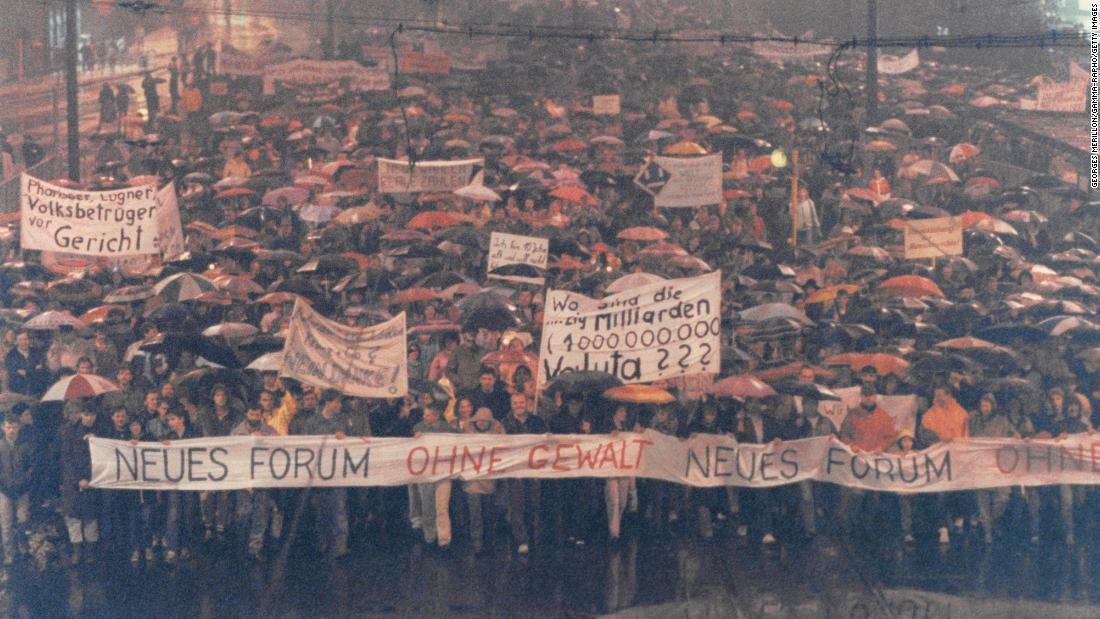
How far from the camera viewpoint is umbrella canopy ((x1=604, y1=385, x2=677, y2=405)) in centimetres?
1428

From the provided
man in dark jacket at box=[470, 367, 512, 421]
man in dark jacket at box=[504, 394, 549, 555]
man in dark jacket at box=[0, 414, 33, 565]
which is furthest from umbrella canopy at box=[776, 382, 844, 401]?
man in dark jacket at box=[0, 414, 33, 565]

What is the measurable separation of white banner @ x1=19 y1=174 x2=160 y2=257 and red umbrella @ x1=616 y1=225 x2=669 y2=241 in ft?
22.3

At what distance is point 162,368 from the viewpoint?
16.3m

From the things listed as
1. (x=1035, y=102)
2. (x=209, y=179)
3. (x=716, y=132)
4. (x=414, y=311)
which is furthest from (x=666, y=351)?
(x=1035, y=102)

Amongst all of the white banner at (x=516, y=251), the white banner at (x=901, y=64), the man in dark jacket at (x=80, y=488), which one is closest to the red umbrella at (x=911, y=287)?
the white banner at (x=516, y=251)

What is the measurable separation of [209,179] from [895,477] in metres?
13.5

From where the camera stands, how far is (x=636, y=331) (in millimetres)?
14398

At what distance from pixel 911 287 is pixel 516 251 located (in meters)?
4.98

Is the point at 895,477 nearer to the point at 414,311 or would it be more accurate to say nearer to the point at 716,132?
the point at 414,311

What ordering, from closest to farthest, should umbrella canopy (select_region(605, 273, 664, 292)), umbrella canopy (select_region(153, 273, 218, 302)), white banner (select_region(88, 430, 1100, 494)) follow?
white banner (select_region(88, 430, 1100, 494)) → umbrella canopy (select_region(153, 273, 218, 302)) → umbrella canopy (select_region(605, 273, 664, 292))

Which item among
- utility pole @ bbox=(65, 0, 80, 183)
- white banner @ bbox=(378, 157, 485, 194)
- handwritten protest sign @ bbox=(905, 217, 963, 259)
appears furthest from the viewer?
utility pole @ bbox=(65, 0, 80, 183)

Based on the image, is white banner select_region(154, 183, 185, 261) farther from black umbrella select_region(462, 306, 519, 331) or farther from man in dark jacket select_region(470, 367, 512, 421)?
man in dark jacket select_region(470, 367, 512, 421)

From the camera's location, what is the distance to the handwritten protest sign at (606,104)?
1134 inches

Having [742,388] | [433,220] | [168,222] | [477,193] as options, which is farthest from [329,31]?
[742,388]
